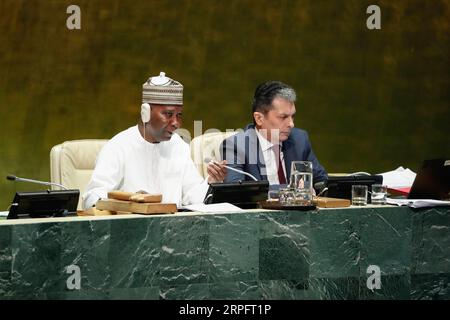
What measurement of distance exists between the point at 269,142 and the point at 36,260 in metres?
2.02

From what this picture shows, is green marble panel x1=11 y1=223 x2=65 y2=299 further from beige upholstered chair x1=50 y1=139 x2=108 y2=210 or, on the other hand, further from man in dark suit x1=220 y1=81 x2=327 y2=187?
man in dark suit x1=220 y1=81 x2=327 y2=187

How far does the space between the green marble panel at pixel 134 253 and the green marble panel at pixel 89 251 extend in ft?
0.08

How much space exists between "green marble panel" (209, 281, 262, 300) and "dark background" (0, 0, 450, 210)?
Result: 2673 millimetres

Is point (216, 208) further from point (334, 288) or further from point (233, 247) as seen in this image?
point (334, 288)

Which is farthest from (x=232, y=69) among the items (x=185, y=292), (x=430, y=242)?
(x=185, y=292)

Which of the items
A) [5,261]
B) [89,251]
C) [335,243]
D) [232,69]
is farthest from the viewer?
[232,69]

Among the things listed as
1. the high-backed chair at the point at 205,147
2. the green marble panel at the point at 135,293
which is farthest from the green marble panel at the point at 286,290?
the high-backed chair at the point at 205,147

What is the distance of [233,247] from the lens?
3461 millimetres

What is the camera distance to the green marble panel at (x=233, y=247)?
135 inches

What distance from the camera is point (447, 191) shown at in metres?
4.22

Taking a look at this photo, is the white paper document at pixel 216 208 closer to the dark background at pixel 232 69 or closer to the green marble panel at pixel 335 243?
the green marble panel at pixel 335 243

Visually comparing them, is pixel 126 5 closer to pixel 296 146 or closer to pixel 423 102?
pixel 296 146

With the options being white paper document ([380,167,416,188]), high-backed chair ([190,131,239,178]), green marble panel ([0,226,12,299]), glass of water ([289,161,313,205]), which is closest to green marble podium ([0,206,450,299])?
green marble panel ([0,226,12,299])

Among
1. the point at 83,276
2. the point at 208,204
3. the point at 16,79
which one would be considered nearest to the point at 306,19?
the point at 16,79
